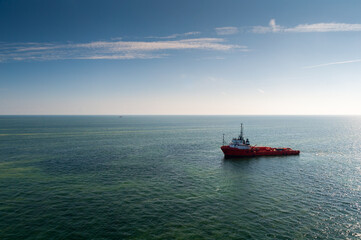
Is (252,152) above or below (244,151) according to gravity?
below

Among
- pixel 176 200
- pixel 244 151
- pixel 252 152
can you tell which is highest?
pixel 244 151

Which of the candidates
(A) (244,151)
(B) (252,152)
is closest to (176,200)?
(A) (244,151)

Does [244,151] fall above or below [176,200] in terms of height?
above

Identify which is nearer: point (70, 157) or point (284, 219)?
point (284, 219)

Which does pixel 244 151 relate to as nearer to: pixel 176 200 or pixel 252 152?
pixel 252 152

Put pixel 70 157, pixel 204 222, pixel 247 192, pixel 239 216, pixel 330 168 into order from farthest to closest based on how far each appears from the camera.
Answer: pixel 70 157, pixel 330 168, pixel 247 192, pixel 239 216, pixel 204 222

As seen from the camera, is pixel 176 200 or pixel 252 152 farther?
pixel 252 152

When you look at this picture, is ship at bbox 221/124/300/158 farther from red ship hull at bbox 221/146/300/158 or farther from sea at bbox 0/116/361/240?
sea at bbox 0/116/361/240

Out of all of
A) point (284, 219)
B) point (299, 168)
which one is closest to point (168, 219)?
point (284, 219)

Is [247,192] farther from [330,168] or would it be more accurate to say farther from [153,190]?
[330,168]

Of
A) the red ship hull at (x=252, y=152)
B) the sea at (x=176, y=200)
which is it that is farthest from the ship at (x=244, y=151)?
the sea at (x=176, y=200)

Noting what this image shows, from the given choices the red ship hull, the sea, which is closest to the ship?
the red ship hull
